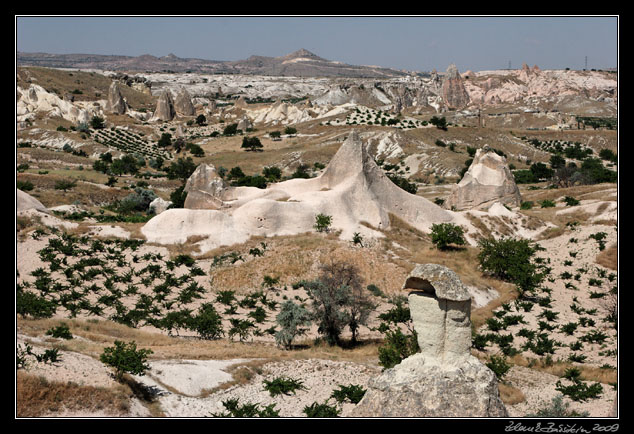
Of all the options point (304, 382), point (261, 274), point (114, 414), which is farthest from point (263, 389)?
point (261, 274)

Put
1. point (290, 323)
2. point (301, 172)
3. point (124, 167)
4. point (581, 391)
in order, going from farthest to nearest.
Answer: point (301, 172) → point (124, 167) → point (290, 323) → point (581, 391)

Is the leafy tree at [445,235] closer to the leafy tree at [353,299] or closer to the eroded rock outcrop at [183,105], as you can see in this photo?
the leafy tree at [353,299]

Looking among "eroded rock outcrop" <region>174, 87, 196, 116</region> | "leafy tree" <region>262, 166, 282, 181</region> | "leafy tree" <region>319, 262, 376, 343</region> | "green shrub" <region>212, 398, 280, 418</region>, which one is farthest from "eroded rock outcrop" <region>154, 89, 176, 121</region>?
"green shrub" <region>212, 398, 280, 418</region>

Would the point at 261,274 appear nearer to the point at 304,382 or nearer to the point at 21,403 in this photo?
the point at 304,382

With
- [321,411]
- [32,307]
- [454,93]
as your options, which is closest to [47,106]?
[32,307]

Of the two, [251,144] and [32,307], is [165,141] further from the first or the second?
[32,307]

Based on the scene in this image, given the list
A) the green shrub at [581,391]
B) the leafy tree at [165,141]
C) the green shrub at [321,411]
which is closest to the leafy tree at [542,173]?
the leafy tree at [165,141]
